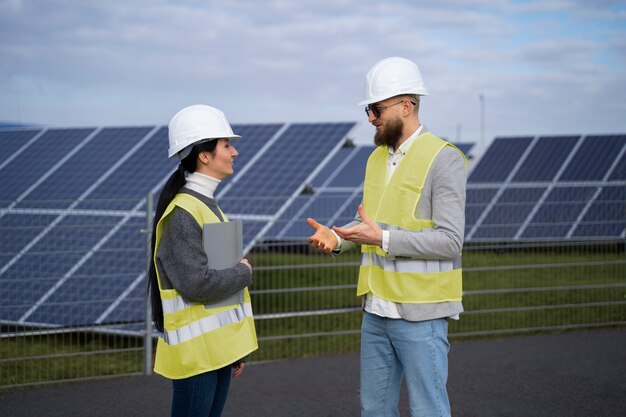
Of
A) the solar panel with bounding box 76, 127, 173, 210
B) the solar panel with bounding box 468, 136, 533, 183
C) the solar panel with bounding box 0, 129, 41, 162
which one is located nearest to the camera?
the solar panel with bounding box 76, 127, 173, 210

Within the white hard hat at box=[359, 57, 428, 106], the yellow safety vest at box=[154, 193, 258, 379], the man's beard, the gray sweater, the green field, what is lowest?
the green field

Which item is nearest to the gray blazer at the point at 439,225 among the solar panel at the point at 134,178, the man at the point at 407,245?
the man at the point at 407,245

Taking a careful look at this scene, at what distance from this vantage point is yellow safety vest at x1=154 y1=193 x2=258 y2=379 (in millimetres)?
3326

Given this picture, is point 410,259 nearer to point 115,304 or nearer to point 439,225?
point 439,225

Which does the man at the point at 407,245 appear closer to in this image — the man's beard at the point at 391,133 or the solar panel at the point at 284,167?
the man's beard at the point at 391,133

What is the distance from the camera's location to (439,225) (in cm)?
336

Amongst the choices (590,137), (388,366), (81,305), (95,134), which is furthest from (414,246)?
(590,137)

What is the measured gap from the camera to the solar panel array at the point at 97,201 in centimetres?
739

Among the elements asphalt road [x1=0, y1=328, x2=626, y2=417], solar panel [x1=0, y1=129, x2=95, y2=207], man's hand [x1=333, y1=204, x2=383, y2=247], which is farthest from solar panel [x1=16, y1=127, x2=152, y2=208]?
man's hand [x1=333, y1=204, x2=383, y2=247]

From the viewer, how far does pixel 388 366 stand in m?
3.61

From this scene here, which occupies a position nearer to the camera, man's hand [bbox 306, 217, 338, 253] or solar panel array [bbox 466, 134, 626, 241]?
man's hand [bbox 306, 217, 338, 253]

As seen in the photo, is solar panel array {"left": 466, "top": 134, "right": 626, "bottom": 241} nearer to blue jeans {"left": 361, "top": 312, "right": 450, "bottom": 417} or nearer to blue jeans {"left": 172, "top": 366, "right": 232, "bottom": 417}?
blue jeans {"left": 361, "top": 312, "right": 450, "bottom": 417}

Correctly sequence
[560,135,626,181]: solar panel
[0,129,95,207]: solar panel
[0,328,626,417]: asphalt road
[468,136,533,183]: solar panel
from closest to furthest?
[0,328,626,417]: asphalt road
[0,129,95,207]: solar panel
[560,135,626,181]: solar panel
[468,136,533,183]: solar panel

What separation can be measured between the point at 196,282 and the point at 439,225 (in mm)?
1031
